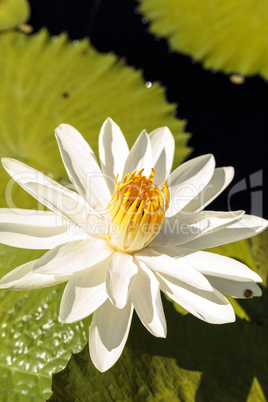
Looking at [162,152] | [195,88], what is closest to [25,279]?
[162,152]

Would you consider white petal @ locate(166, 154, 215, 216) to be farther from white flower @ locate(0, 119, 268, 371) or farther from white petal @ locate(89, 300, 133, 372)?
white petal @ locate(89, 300, 133, 372)

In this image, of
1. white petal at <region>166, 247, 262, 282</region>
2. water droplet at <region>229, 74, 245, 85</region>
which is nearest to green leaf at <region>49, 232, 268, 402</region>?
white petal at <region>166, 247, 262, 282</region>

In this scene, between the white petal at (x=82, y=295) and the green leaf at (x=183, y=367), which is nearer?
the white petal at (x=82, y=295)

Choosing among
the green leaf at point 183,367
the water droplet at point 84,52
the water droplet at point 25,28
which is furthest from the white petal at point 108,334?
the water droplet at point 25,28

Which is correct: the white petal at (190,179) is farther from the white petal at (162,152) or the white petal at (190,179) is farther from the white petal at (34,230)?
the white petal at (34,230)

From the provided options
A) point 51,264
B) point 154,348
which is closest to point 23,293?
point 51,264

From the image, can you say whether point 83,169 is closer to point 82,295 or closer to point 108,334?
point 82,295

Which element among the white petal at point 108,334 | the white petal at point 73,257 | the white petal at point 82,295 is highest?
the white petal at point 73,257
